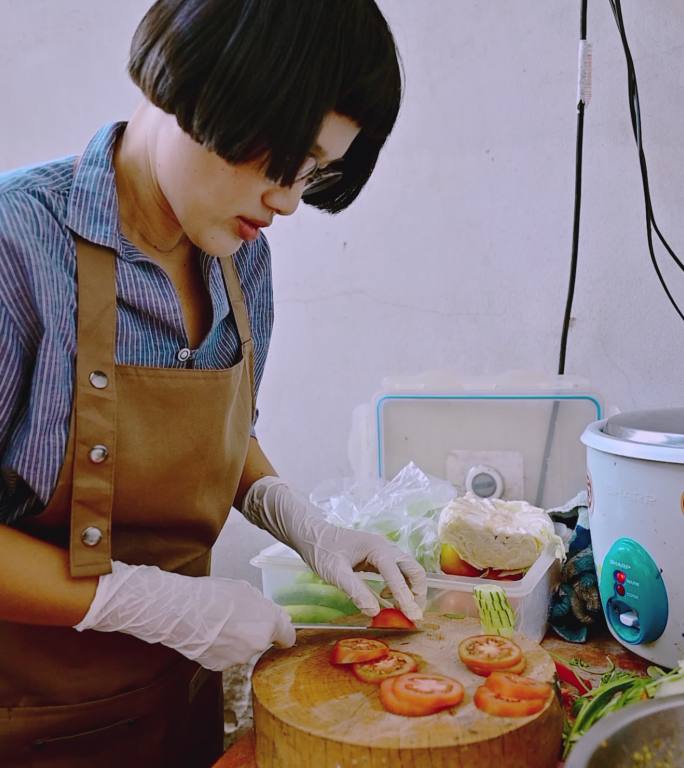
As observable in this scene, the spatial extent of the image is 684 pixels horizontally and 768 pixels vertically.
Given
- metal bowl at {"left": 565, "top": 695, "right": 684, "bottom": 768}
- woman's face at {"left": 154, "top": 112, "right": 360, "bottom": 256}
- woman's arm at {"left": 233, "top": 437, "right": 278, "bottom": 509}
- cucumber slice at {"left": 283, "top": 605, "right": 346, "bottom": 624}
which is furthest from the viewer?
woman's arm at {"left": 233, "top": 437, "right": 278, "bottom": 509}

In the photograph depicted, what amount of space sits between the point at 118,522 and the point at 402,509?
1.99 feet

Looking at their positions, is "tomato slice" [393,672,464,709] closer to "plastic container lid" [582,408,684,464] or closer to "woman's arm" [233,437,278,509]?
"plastic container lid" [582,408,684,464]

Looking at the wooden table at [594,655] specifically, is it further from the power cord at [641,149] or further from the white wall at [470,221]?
the power cord at [641,149]

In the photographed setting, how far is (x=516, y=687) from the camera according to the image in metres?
0.86

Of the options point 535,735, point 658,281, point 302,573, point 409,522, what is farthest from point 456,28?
point 535,735

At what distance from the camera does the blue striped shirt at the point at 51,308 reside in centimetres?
88

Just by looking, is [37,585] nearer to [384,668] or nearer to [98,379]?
[98,379]

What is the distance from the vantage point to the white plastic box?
3.98 feet

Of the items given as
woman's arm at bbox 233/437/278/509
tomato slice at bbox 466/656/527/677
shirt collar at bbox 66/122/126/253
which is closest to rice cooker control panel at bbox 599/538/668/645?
tomato slice at bbox 466/656/527/677

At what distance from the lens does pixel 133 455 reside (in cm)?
99

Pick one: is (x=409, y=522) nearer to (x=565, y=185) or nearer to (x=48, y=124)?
(x=565, y=185)

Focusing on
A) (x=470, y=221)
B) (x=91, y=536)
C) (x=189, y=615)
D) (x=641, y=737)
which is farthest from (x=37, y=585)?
(x=470, y=221)

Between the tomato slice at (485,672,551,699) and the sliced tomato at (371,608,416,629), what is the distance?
190 mm

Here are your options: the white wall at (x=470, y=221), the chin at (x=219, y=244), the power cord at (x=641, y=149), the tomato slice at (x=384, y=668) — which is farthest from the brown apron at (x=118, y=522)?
the power cord at (x=641, y=149)
